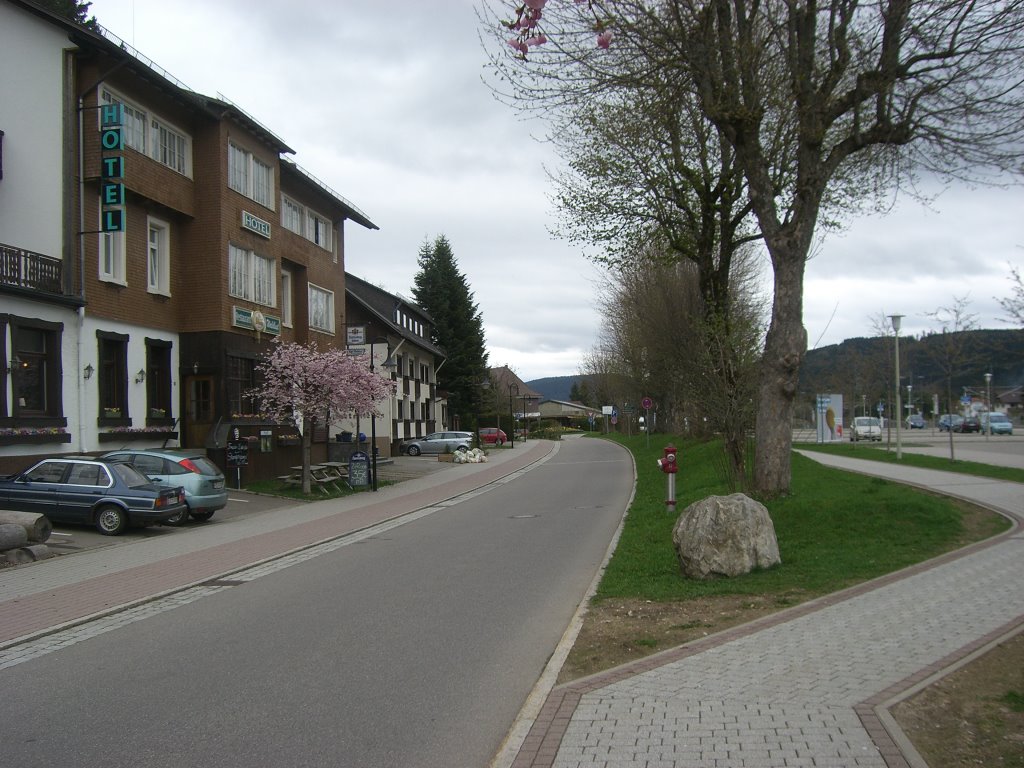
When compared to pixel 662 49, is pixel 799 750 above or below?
below

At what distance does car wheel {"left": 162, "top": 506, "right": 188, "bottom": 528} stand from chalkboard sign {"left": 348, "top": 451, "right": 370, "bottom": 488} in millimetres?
8468

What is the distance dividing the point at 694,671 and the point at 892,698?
128cm

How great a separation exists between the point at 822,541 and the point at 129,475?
12.1 m

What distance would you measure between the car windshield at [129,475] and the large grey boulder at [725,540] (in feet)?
35.4

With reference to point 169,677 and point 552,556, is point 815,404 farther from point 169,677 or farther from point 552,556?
point 169,677

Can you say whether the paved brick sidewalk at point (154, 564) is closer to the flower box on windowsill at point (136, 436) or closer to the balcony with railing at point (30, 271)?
the flower box on windowsill at point (136, 436)

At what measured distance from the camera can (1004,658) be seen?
568cm

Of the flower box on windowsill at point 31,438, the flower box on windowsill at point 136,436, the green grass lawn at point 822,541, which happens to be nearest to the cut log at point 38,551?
the flower box on windowsill at point 31,438

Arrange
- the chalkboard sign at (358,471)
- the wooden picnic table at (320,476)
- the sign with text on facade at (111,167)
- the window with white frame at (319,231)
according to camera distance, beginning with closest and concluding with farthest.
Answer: the sign with text on facade at (111,167), the wooden picnic table at (320,476), the chalkboard sign at (358,471), the window with white frame at (319,231)

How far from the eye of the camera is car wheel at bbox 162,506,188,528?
1633 centimetres

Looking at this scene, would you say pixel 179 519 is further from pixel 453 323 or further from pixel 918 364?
pixel 453 323

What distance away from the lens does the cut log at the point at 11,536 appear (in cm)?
1217

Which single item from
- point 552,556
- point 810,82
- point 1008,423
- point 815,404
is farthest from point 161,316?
point 1008,423

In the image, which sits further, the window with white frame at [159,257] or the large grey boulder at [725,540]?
the window with white frame at [159,257]
